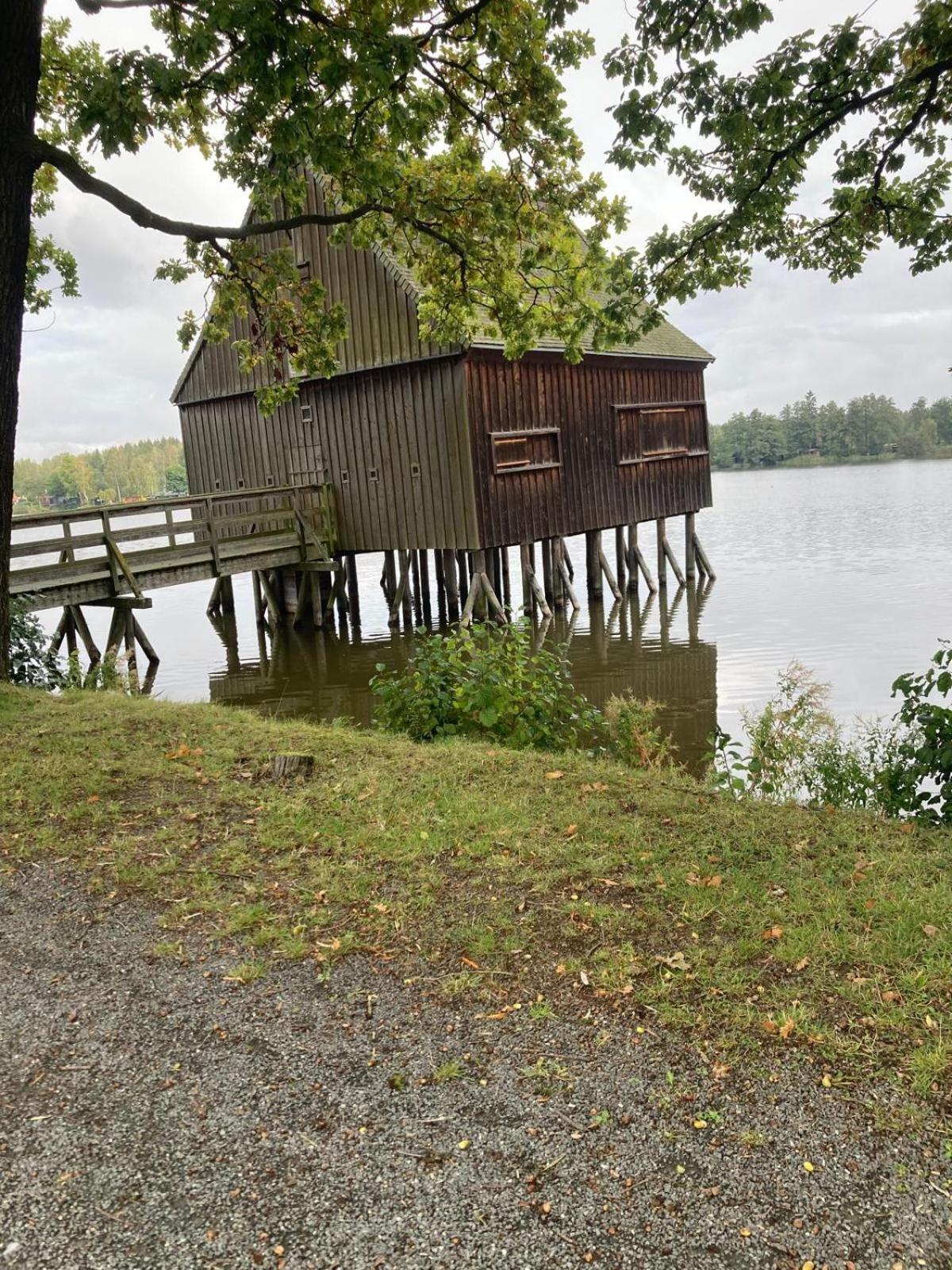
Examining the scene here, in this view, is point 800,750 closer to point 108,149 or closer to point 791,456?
point 108,149

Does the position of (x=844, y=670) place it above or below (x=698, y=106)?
below

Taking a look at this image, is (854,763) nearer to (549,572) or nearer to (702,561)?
(549,572)

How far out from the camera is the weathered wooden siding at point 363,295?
54.9 feet

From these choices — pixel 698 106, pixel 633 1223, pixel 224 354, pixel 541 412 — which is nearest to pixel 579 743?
pixel 698 106

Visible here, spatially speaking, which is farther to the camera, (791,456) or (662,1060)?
(791,456)

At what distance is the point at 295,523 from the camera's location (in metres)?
19.6

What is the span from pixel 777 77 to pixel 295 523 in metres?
14.1

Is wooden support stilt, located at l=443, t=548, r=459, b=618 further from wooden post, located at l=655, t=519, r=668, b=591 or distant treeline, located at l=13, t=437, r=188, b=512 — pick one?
distant treeline, located at l=13, t=437, r=188, b=512

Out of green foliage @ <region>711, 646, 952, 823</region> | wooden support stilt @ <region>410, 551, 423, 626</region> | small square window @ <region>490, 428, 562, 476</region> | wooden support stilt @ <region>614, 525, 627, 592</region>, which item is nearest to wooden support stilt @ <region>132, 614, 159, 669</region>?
wooden support stilt @ <region>410, 551, 423, 626</region>

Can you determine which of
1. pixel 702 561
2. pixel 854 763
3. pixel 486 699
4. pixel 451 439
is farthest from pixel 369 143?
pixel 702 561

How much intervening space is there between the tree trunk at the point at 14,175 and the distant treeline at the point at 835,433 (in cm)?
11485

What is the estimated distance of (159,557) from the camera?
653 inches

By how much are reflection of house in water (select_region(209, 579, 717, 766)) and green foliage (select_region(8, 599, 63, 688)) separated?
3.48 m

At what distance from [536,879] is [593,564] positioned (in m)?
18.9
